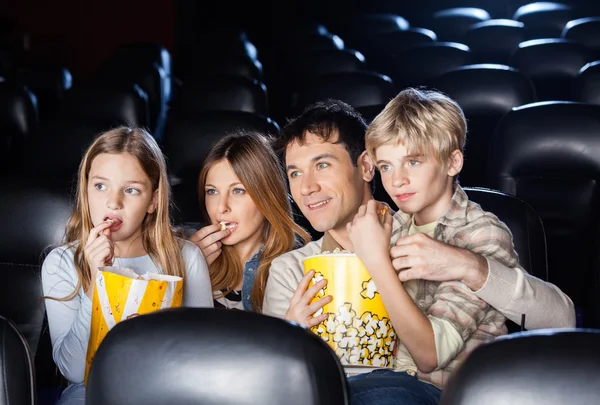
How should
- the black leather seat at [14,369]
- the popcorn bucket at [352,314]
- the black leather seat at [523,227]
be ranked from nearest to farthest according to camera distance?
the black leather seat at [14,369] < the popcorn bucket at [352,314] < the black leather seat at [523,227]

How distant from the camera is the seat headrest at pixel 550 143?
9.65ft

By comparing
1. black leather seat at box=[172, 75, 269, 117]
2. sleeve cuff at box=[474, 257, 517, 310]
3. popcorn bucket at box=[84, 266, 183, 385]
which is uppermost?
black leather seat at box=[172, 75, 269, 117]

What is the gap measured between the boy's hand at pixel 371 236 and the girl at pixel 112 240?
A: 2.04ft

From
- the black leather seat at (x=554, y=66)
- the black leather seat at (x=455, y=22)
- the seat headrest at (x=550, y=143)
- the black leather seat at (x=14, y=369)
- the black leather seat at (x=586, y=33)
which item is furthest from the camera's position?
the black leather seat at (x=455, y=22)

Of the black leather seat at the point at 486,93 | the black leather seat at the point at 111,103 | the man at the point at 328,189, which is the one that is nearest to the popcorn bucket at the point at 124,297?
the man at the point at 328,189

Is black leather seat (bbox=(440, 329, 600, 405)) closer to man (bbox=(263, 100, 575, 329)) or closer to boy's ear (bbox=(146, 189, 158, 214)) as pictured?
man (bbox=(263, 100, 575, 329))

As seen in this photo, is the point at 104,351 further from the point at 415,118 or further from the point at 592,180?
the point at 592,180

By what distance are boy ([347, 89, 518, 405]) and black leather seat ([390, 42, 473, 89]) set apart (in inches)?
163

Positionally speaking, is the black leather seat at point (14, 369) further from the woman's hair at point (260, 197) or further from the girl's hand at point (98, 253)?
the woman's hair at point (260, 197)

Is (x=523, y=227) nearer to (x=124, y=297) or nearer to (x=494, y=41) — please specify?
(x=124, y=297)

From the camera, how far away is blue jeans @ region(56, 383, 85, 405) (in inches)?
80.4

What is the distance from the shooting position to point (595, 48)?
674cm

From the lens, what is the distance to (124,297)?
1.76m

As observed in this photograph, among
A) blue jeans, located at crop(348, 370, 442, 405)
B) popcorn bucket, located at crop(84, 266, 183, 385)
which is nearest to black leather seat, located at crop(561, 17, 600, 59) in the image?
blue jeans, located at crop(348, 370, 442, 405)
